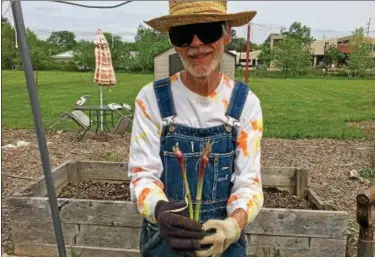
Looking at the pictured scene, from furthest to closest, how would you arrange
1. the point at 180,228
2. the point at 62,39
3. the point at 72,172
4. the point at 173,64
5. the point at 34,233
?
1. the point at 62,39
2. the point at 173,64
3. the point at 72,172
4. the point at 34,233
5. the point at 180,228

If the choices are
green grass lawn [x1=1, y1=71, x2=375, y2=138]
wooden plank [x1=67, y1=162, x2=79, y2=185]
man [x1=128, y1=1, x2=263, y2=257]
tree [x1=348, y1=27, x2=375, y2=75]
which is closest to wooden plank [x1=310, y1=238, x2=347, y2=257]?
man [x1=128, y1=1, x2=263, y2=257]

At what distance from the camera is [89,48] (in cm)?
3997

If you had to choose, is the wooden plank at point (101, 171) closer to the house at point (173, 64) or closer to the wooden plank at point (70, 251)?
the wooden plank at point (70, 251)

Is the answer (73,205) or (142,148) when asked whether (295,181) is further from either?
(142,148)

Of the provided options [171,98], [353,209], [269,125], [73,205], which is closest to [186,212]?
[171,98]

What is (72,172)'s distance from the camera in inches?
175

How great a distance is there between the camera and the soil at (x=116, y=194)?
12.5 feet

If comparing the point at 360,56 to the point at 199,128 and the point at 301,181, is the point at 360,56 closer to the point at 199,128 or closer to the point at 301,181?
the point at 301,181

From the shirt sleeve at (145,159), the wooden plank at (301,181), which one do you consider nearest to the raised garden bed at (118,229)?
the wooden plank at (301,181)

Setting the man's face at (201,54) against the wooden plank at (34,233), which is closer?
the man's face at (201,54)

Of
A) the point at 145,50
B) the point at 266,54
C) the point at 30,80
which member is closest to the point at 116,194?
the point at 30,80

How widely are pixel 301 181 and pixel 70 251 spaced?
2148 mm

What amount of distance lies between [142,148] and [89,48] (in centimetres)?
4016

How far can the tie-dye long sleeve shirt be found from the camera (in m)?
1.45
